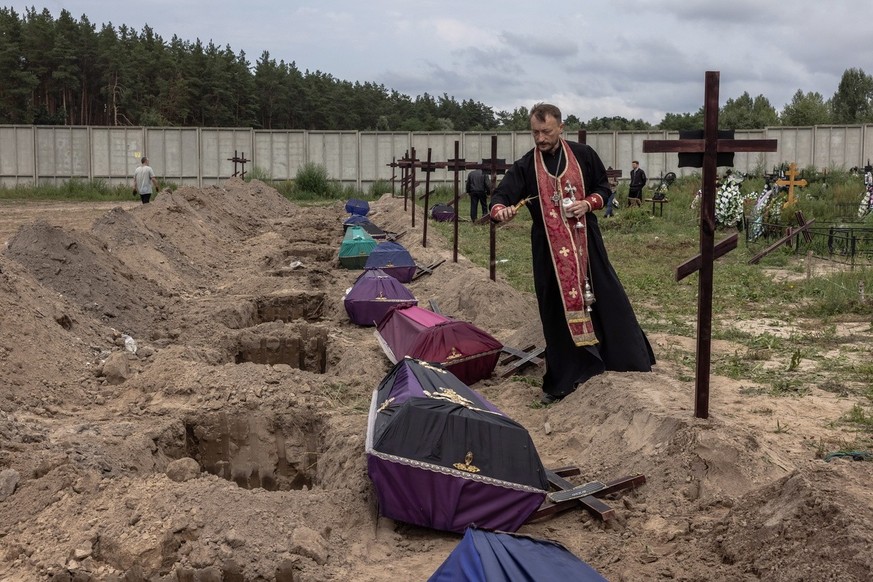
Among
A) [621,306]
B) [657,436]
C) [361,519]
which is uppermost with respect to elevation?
[621,306]

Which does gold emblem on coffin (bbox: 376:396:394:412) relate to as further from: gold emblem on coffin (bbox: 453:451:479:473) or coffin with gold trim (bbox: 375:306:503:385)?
coffin with gold trim (bbox: 375:306:503:385)

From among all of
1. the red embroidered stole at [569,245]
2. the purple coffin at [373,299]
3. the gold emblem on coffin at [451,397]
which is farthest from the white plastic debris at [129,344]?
the gold emblem on coffin at [451,397]

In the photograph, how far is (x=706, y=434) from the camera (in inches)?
193

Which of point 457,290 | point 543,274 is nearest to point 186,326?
point 457,290

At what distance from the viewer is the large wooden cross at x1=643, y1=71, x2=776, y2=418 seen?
17.1ft

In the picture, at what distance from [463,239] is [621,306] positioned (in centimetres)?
1285

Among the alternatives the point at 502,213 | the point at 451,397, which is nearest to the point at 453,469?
the point at 451,397

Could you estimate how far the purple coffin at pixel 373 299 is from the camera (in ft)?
32.5

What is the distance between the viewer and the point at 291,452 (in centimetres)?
655

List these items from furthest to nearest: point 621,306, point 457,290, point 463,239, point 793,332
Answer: point 463,239 < point 457,290 < point 793,332 < point 621,306

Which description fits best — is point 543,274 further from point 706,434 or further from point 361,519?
point 361,519

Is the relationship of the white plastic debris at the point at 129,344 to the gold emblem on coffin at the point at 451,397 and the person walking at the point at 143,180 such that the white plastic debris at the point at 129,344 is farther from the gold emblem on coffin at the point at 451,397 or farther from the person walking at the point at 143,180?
the person walking at the point at 143,180

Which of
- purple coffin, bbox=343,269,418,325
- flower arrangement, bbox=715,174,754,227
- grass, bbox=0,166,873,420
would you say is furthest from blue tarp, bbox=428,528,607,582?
flower arrangement, bbox=715,174,754,227

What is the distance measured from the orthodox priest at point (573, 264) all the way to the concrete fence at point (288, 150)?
1154 inches
